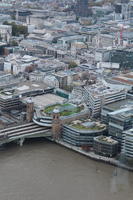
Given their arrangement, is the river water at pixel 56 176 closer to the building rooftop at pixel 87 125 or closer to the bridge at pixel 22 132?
the bridge at pixel 22 132

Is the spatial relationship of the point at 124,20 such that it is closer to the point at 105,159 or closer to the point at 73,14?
the point at 73,14

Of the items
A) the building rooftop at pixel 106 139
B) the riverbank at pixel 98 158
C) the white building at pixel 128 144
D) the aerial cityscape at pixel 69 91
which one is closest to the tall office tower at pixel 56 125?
the aerial cityscape at pixel 69 91

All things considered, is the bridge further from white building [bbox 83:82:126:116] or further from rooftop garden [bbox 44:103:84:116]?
white building [bbox 83:82:126:116]

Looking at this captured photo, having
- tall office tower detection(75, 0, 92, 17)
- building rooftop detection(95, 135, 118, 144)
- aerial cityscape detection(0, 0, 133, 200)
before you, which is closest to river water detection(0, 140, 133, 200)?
aerial cityscape detection(0, 0, 133, 200)

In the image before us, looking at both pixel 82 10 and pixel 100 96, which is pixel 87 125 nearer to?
pixel 100 96

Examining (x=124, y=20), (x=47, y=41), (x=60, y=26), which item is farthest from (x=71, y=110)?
(x=124, y=20)
